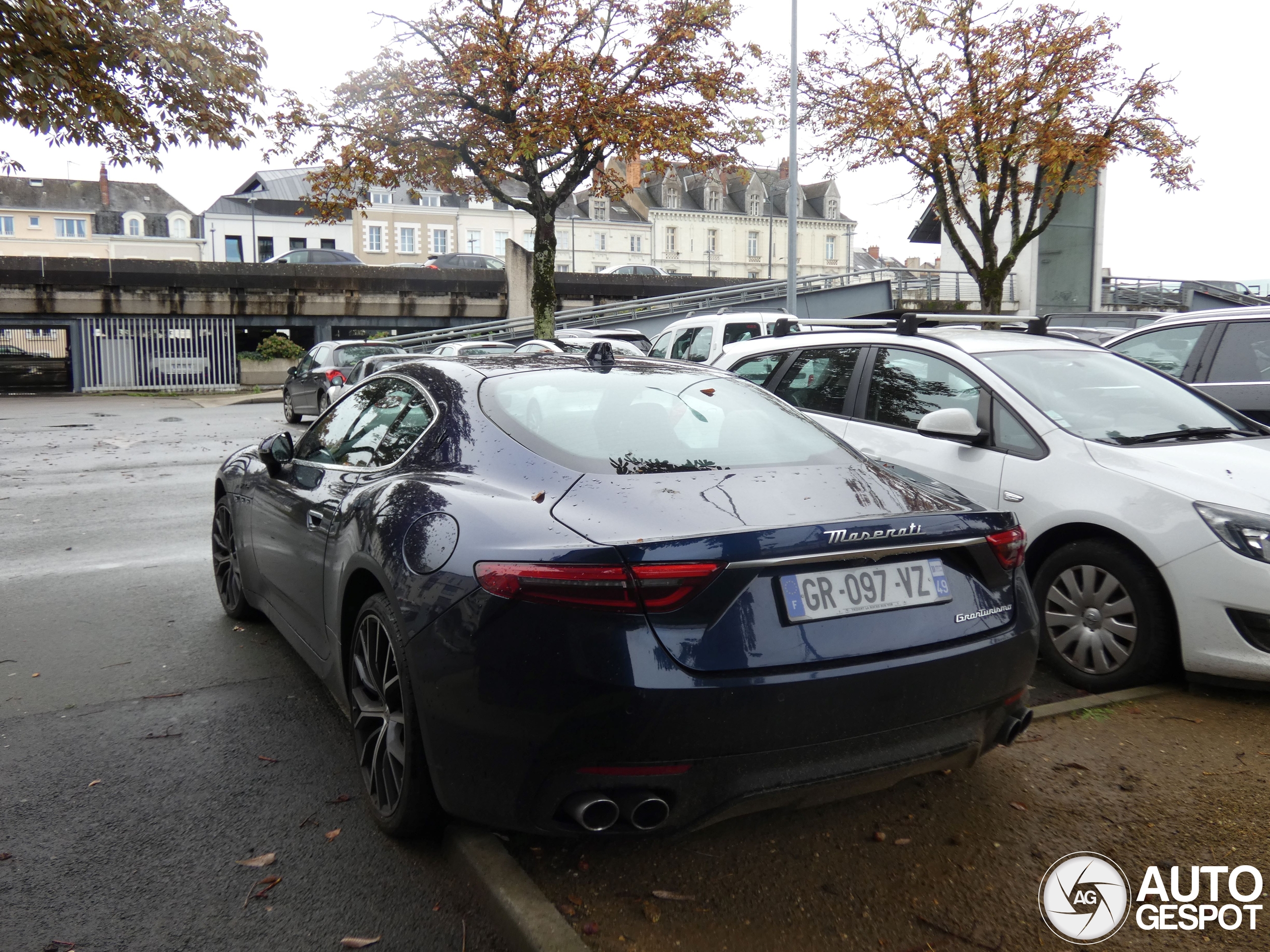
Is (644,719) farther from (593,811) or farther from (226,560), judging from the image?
(226,560)

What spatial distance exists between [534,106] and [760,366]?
18.8 metres

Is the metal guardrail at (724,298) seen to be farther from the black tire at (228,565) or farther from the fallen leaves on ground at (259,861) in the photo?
the fallen leaves on ground at (259,861)

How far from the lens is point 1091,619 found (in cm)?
445

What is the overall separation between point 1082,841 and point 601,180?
1006 inches

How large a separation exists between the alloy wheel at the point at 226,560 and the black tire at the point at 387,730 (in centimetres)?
221

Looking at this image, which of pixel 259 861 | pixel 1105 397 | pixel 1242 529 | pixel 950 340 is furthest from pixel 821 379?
pixel 259 861

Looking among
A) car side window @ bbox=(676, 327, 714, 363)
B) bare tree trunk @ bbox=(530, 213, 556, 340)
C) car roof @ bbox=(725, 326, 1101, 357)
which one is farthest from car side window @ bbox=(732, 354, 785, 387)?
bare tree trunk @ bbox=(530, 213, 556, 340)

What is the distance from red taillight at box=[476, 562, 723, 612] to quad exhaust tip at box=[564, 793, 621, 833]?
48 centimetres

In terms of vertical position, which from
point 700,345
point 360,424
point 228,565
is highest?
point 700,345

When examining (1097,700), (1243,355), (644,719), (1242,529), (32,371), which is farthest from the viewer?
(32,371)

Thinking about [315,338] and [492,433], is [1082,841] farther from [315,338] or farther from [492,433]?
[315,338]

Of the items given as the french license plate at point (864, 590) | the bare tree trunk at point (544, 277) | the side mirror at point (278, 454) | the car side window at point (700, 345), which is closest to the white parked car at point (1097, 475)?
the french license plate at point (864, 590)

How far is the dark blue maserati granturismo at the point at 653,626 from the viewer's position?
250 cm

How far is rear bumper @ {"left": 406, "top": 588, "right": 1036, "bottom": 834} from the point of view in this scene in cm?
248
